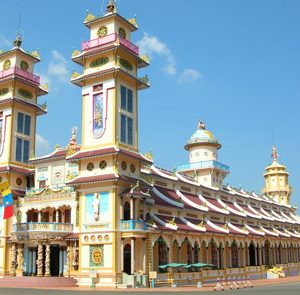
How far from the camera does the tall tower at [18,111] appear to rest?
5556cm

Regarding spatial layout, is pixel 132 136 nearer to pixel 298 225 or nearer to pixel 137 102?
pixel 137 102

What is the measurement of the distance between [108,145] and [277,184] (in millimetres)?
67072

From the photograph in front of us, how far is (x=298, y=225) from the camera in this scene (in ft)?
303

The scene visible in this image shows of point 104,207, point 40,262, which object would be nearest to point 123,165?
point 104,207

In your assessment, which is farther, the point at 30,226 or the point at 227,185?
the point at 227,185

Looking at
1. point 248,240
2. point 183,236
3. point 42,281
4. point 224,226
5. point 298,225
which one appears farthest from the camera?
point 298,225

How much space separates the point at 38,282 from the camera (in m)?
43.0

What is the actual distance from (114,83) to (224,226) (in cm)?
2252

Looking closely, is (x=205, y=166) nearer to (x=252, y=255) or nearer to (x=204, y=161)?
(x=204, y=161)

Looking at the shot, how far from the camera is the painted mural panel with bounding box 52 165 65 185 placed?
52.3 m

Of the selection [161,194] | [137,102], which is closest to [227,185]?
[161,194]

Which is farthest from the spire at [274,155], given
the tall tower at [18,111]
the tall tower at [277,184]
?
the tall tower at [18,111]

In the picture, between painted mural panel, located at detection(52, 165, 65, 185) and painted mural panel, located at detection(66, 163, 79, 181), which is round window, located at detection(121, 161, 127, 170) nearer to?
painted mural panel, located at detection(66, 163, 79, 181)

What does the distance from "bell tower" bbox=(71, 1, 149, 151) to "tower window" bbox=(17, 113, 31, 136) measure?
10.9 m
